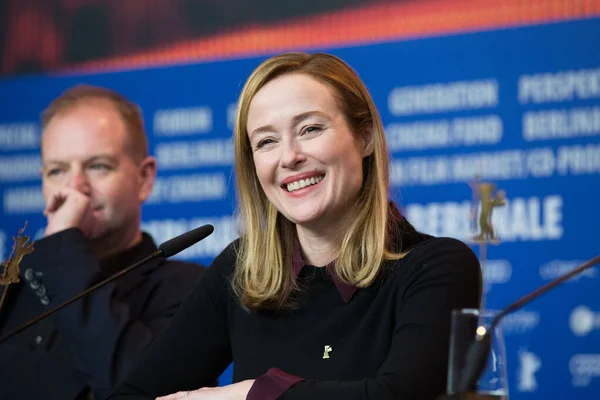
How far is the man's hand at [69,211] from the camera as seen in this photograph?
9.65ft

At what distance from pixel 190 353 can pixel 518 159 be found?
1.81m

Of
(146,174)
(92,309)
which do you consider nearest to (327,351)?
(92,309)

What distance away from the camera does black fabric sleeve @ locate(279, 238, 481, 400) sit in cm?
188

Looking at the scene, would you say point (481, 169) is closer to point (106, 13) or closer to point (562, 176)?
point (562, 176)

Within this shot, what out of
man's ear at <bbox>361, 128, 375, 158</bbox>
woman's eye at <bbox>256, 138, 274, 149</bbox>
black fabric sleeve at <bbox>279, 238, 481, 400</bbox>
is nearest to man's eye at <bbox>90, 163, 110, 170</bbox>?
woman's eye at <bbox>256, 138, 274, 149</bbox>

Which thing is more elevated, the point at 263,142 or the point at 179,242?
the point at 263,142

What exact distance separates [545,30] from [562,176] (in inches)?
22.6

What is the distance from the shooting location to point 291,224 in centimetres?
240

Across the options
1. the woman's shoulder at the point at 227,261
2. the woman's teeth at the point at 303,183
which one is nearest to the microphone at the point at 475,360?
the woman's teeth at the point at 303,183

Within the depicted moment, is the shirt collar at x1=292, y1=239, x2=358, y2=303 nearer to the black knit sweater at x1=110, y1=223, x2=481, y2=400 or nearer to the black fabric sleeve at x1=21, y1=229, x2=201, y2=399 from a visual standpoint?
the black knit sweater at x1=110, y1=223, x2=481, y2=400

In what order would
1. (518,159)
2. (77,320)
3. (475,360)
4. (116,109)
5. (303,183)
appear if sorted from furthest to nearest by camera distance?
(518,159) < (116,109) < (77,320) < (303,183) < (475,360)

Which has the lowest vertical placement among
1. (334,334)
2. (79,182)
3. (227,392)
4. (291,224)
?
(227,392)

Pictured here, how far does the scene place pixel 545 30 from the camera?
3662mm

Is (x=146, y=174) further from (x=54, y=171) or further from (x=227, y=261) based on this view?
(x=227, y=261)
